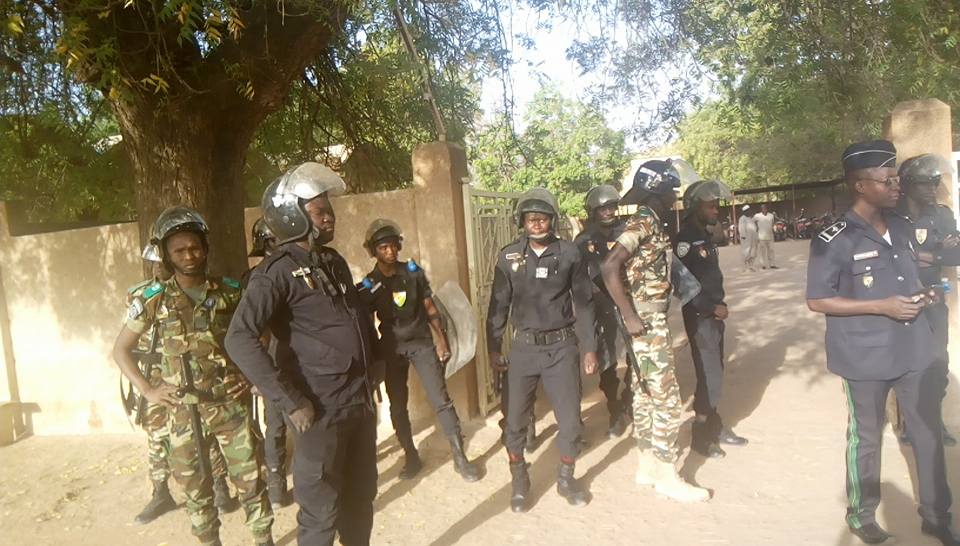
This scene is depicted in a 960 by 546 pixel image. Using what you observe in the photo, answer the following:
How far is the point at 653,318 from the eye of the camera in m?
4.09

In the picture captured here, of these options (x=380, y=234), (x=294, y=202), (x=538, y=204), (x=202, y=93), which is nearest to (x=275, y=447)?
(x=380, y=234)

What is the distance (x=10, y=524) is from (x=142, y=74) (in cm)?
339

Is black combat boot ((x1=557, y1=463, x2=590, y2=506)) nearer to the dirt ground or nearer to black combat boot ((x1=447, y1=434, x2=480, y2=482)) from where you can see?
the dirt ground

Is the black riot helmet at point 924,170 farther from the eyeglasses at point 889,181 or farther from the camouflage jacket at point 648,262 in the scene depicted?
the camouflage jacket at point 648,262

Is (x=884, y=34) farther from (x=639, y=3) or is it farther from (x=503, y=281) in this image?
(x=503, y=281)

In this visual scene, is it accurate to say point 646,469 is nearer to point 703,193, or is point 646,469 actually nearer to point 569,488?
point 569,488

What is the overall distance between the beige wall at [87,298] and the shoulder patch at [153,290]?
2381 millimetres

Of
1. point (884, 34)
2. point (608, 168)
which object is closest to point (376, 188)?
point (884, 34)

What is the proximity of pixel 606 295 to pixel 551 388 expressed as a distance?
158 centimetres

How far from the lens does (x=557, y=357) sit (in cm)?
407

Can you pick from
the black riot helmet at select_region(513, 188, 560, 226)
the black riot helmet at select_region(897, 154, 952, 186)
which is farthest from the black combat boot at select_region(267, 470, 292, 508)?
the black riot helmet at select_region(897, 154, 952, 186)

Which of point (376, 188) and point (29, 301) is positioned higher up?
point (376, 188)

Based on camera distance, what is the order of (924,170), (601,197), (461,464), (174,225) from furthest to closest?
(601,197) → (461,464) → (924,170) → (174,225)

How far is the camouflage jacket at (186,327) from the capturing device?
3.50 m
